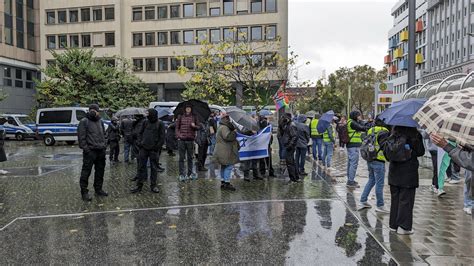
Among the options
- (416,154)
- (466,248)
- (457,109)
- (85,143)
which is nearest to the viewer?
(457,109)

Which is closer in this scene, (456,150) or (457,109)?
(457,109)

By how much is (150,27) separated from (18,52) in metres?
14.3

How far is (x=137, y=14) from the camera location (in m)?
49.2

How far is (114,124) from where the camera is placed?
15484 millimetres

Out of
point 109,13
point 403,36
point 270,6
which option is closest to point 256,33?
point 270,6

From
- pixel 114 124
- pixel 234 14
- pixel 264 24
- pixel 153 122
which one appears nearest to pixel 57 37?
pixel 234 14

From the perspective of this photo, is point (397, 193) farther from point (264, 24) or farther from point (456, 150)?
point (264, 24)

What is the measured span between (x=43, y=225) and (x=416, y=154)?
18.1 ft

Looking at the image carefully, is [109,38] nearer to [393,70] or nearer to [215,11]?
[215,11]

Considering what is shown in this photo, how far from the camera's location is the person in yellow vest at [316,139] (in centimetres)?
1410

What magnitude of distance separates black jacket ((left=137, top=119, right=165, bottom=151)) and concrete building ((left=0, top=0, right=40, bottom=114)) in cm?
3952

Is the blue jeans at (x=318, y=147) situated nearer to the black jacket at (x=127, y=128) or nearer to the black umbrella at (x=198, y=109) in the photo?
the black umbrella at (x=198, y=109)

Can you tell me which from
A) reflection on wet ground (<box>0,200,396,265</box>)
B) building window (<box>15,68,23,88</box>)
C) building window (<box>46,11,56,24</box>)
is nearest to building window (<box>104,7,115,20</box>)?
building window (<box>46,11,56,24</box>)

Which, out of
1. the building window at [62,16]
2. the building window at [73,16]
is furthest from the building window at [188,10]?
the building window at [62,16]
